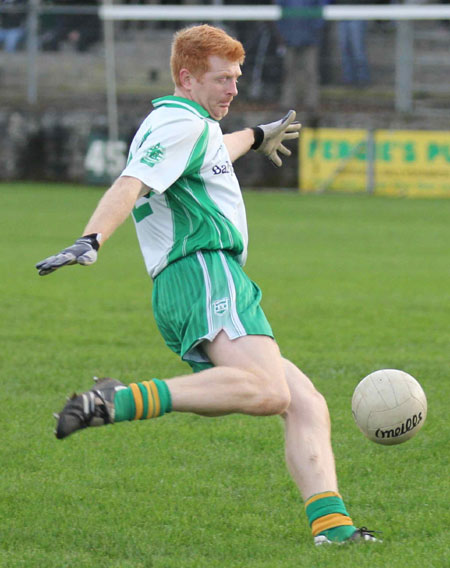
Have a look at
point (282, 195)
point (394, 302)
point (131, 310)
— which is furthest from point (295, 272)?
point (282, 195)

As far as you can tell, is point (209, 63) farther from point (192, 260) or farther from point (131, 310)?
point (131, 310)

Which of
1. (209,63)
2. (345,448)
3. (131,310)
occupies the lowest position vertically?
(131,310)

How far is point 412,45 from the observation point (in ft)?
80.6

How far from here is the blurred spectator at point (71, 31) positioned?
87.1 ft

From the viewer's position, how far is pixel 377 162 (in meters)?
23.1

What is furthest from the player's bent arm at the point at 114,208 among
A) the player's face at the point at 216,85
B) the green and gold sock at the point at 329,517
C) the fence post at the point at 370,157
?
the fence post at the point at 370,157

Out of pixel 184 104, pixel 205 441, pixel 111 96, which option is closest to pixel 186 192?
pixel 184 104

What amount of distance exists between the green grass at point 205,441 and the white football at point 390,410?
1.03 feet

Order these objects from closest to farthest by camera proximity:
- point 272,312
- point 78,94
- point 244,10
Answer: point 272,312, point 244,10, point 78,94

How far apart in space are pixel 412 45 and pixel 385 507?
20.8m

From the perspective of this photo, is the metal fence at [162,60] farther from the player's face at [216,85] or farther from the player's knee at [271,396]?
the player's knee at [271,396]

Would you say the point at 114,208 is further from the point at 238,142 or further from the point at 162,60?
the point at 162,60

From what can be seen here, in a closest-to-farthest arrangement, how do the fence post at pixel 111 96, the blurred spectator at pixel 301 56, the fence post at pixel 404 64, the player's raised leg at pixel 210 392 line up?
the player's raised leg at pixel 210 392 < the fence post at pixel 404 64 < the fence post at pixel 111 96 < the blurred spectator at pixel 301 56

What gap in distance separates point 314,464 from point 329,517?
218 millimetres
